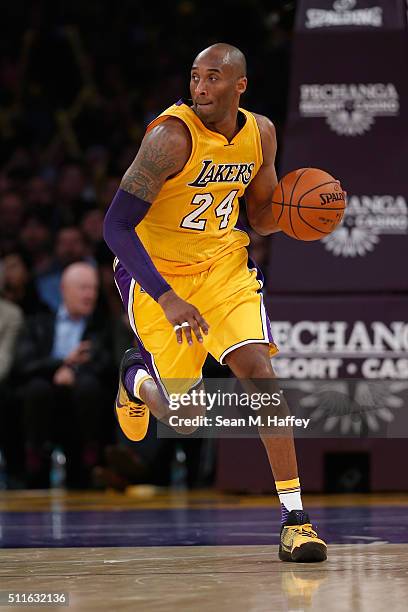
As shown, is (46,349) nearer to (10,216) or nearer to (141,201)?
(10,216)

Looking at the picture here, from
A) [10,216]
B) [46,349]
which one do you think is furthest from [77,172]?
[46,349]

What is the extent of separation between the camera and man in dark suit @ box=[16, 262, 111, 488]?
25.1 ft

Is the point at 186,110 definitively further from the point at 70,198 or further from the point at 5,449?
the point at 70,198

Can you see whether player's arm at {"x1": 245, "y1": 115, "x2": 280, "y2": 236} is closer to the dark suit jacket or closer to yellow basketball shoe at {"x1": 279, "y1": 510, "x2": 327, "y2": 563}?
yellow basketball shoe at {"x1": 279, "y1": 510, "x2": 327, "y2": 563}

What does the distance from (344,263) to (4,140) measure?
17.8 ft

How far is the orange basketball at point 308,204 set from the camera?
15.4 ft

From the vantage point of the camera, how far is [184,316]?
427cm

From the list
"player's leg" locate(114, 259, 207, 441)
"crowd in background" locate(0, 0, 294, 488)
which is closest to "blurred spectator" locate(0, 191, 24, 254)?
"crowd in background" locate(0, 0, 294, 488)

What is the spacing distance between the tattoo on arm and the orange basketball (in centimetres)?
53

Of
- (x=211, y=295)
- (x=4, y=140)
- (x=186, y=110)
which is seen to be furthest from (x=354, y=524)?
(x=4, y=140)

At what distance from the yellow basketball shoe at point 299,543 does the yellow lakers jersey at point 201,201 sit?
41.5 inches

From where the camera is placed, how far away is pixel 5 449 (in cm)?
791
